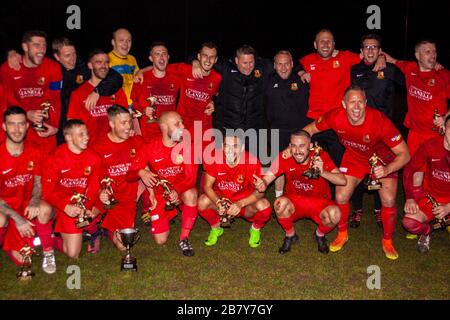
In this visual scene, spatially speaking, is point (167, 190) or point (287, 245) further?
point (287, 245)

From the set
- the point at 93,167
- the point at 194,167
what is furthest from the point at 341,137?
the point at 93,167

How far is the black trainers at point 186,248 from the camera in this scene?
5.35 m

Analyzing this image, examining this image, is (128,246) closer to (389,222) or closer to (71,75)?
(71,75)

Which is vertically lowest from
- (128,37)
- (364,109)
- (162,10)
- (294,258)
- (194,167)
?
(294,258)

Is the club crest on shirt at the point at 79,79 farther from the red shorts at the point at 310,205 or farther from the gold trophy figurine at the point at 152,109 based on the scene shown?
the red shorts at the point at 310,205

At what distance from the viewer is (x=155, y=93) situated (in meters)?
6.43

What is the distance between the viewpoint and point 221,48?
31.8m

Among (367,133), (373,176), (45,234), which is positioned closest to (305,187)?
(373,176)

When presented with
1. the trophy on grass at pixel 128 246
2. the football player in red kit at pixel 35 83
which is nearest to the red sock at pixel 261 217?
the trophy on grass at pixel 128 246

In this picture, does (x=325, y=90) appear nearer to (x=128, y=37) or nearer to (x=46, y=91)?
(x=128, y=37)

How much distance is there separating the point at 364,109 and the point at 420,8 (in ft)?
97.3

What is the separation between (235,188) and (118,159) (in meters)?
1.46

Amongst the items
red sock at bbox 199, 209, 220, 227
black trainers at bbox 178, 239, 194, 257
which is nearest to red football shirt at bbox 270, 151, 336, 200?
red sock at bbox 199, 209, 220, 227

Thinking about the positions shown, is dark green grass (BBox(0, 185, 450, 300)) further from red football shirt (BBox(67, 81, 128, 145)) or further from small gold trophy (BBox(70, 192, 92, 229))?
red football shirt (BBox(67, 81, 128, 145))
